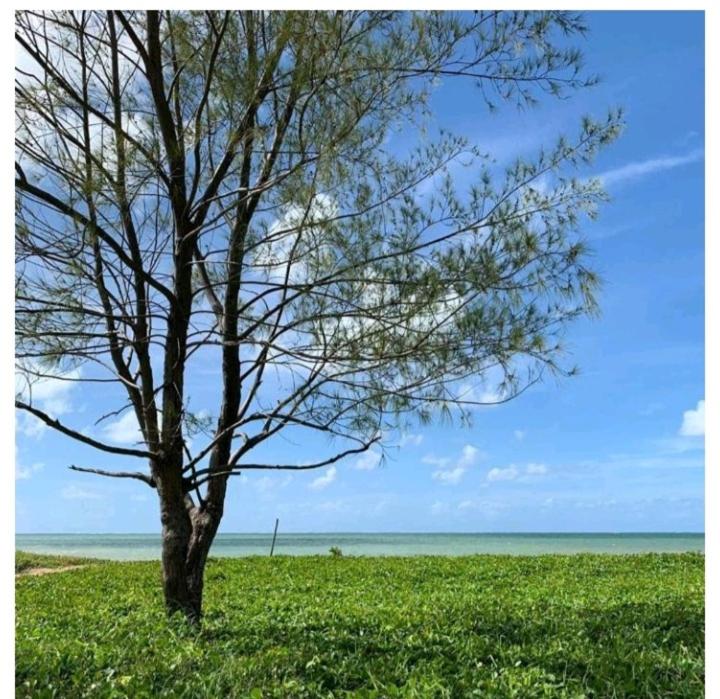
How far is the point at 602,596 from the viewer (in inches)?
187

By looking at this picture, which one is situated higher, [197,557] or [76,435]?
[76,435]

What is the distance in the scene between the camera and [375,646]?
2.82 meters

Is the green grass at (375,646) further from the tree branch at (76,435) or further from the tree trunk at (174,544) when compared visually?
the tree branch at (76,435)

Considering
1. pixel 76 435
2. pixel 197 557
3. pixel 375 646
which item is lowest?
pixel 375 646

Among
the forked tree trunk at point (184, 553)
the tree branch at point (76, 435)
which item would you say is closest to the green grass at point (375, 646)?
the forked tree trunk at point (184, 553)

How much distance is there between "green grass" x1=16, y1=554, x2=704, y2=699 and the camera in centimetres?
234

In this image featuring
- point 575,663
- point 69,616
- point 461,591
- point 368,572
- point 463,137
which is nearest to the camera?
point 575,663

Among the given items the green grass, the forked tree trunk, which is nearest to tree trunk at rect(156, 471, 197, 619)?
the forked tree trunk

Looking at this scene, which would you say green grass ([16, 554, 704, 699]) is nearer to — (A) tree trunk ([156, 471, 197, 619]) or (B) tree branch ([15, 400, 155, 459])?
(A) tree trunk ([156, 471, 197, 619])

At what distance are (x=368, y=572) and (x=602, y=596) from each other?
245 cm

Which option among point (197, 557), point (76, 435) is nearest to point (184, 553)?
point (197, 557)

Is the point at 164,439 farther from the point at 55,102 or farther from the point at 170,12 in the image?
the point at 170,12

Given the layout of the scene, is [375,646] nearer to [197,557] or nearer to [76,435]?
[197,557]

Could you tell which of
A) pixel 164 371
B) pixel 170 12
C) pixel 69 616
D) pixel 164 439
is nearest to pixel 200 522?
pixel 164 439
